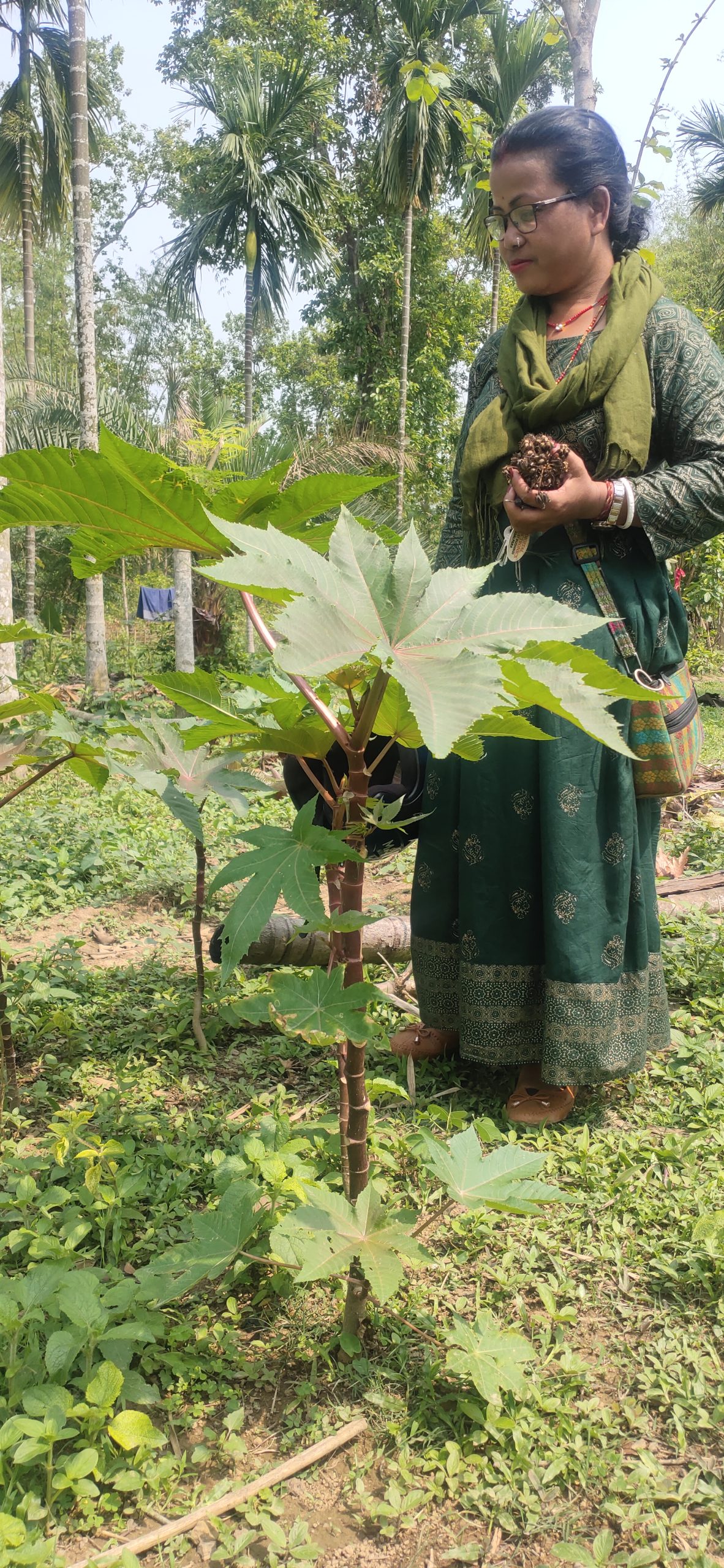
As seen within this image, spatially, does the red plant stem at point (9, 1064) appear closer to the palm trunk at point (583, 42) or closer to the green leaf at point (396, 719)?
the green leaf at point (396, 719)

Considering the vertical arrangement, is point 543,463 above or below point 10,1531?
above

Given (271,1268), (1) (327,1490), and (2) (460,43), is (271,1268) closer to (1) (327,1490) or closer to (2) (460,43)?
(1) (327,1490)

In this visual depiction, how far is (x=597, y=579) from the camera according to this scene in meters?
1.73

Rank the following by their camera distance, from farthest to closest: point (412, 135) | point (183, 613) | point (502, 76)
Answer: point (502, 76)
point (412, 135)
point (183, 613)

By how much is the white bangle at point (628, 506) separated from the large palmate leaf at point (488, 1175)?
104 cm

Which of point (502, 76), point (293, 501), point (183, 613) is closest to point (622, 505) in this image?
point (293, 501)

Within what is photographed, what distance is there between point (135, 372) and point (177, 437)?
1231 centimetres

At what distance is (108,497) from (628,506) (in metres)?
1.03

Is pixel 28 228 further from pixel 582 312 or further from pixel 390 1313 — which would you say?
pixel 390 1313

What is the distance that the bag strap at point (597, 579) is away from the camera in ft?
5.60

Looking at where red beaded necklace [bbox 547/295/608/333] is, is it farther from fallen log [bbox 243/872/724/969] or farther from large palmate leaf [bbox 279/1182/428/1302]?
large palmate leaf [bbox 279/1182/428/1302]

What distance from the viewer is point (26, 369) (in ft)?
43.4

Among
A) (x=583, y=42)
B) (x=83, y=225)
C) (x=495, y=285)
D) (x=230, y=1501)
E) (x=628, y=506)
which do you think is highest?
(x=495, y=285)

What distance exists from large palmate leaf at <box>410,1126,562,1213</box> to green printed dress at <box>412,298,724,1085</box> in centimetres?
60
